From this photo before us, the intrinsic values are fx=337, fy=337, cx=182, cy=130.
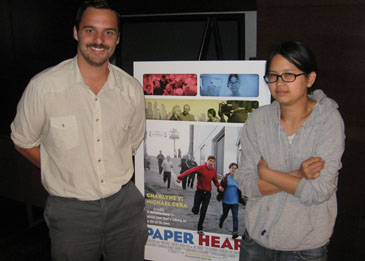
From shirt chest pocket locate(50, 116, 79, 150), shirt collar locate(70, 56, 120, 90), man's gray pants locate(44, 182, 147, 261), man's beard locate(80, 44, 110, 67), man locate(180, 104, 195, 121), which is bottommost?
man's gray pants locate(44, 182, 147, 261)

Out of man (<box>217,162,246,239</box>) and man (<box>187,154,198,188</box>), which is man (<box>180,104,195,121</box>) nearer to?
man (<box>187,154,198,188</box>)

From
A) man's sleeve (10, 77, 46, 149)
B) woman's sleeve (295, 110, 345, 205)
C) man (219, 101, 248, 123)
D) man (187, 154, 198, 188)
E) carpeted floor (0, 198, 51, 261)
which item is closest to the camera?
woman's sleeve (295, 110, 345, 205)

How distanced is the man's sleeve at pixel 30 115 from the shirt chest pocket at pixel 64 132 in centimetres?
6

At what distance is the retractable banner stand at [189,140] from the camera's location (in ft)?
5.78

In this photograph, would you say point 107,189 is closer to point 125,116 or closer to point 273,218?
point 125,116

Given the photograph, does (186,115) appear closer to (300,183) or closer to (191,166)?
(191,166)

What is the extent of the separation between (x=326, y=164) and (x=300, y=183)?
12cm

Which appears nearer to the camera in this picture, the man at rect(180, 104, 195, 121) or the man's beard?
the man's beard

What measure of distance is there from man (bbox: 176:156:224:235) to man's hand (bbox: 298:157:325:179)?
684mm

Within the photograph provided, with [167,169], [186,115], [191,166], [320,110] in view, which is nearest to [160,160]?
[167,169]

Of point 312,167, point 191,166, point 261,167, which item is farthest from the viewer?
point 191,166

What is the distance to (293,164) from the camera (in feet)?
4.17

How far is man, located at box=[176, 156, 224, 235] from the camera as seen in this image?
1840mm

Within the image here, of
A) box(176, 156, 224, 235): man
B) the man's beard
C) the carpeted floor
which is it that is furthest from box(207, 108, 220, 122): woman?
the carpeted floor
